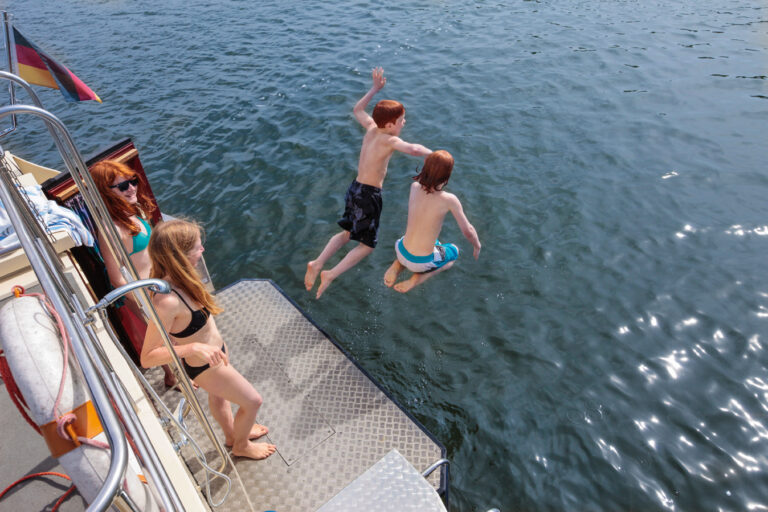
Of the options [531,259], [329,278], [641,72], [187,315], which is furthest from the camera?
[641,72]

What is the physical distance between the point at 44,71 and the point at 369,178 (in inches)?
138

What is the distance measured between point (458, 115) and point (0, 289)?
820cm

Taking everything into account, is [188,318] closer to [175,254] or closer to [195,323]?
[195,323]

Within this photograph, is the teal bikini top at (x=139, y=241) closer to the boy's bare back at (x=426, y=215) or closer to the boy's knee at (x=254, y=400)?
the boy's knee at (x=254, y=400)

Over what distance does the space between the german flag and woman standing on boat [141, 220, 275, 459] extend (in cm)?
247

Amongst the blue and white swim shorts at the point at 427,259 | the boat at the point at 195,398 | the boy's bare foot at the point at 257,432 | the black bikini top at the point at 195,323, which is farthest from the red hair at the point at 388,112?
the boy's bare foot at the point at 257,432

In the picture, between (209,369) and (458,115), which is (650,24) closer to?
(458,115)

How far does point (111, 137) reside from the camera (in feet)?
31.3

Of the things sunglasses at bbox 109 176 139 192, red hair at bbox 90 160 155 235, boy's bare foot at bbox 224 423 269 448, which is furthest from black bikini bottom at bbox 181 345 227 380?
sunglasses at bbox 109 176 139 192

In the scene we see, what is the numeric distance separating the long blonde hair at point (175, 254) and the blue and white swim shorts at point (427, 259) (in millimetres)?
2822

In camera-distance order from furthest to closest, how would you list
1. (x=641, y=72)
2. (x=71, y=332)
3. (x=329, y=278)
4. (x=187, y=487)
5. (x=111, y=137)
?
(x=641, y=72) < (x=111, y=137) < (x=329, y=278) < (x=187, y=487) < (x=71, y=332)

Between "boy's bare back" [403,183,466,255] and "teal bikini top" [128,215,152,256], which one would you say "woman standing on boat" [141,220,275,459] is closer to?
"teal bikini top" [128,215,152,256]

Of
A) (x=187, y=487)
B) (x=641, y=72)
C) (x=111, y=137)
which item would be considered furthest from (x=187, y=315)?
(x=641, y=72)

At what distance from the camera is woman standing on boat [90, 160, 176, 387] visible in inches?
143
